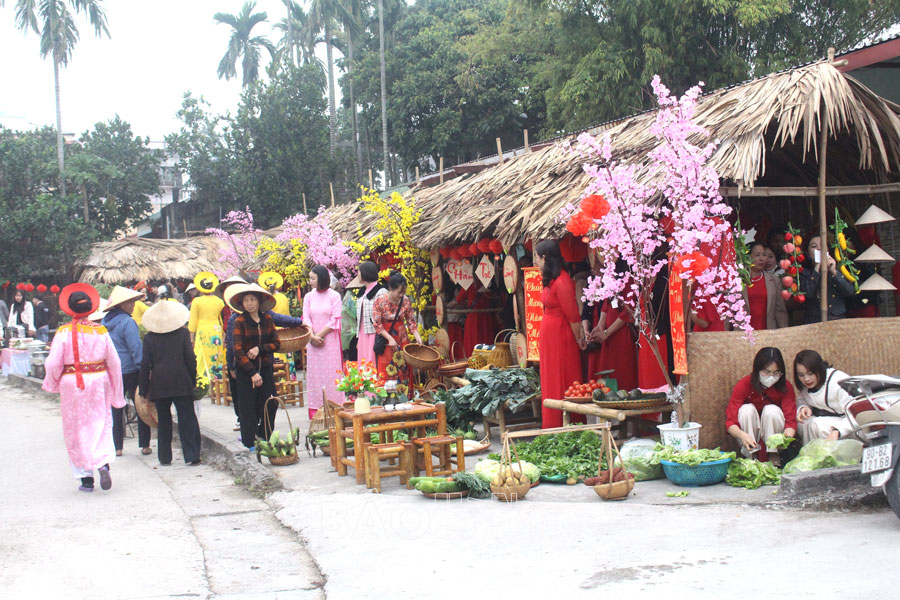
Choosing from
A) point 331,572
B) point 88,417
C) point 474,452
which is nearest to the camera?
point 331,572

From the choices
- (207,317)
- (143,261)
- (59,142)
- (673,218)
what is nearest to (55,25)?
(59,142)

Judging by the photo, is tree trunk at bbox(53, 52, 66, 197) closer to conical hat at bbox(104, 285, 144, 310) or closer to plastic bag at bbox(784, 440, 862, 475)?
conical hat at bbox(104, 285, 144, 310)

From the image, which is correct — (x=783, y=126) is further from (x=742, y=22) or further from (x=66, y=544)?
(x=742, y=22)

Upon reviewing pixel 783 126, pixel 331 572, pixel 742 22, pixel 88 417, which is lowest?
pixel 331 572

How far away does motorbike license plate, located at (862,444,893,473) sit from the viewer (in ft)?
16.5

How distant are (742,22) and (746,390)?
46.9 ft

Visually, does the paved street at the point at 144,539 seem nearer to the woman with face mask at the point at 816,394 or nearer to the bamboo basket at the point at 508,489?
the bamboo basket at the point at 508,489

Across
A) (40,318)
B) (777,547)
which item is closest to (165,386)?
(777,547)

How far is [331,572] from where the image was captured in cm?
502

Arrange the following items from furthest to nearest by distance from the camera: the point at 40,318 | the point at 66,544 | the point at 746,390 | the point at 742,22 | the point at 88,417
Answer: the point at 40,318 < the point at 742,22 < the point at 88,417 < the point at 746,390 < the point at 66,544

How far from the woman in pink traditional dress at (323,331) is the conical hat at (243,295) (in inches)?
46.8

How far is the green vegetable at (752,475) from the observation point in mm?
6246

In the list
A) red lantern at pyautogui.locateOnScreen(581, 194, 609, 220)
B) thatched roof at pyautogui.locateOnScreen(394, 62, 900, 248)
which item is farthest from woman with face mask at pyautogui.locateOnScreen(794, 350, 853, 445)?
red lantern at pyautogui.locateOnScreen(581, 194, 609, 220)

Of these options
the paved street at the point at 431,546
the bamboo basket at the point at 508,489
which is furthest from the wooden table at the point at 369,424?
the bamboo basket at the point at 508,489
